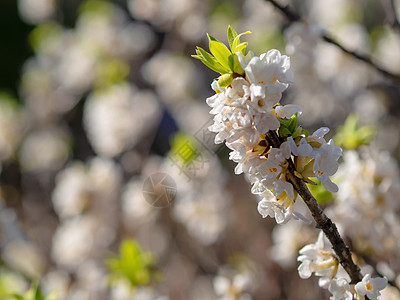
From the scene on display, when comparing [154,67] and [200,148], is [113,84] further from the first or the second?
[200,148]

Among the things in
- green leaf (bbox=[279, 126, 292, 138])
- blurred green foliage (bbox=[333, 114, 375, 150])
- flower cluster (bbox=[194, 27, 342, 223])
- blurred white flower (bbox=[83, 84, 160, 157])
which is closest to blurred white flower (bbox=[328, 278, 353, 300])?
flower cluster (bbox=[194, 27, 342, 223])

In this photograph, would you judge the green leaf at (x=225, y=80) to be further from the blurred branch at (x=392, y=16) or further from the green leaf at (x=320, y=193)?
the blurred branch at (x=392, y=16)

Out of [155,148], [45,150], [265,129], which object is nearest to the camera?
[265,129]

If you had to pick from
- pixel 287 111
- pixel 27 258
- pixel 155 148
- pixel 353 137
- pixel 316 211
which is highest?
pixel 287 111

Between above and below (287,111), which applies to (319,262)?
below

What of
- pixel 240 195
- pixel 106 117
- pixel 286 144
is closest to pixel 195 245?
pixel 240 195

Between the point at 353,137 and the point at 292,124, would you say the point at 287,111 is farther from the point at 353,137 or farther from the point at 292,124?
the point at 353,137

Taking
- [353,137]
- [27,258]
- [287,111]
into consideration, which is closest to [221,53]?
[287,111]
